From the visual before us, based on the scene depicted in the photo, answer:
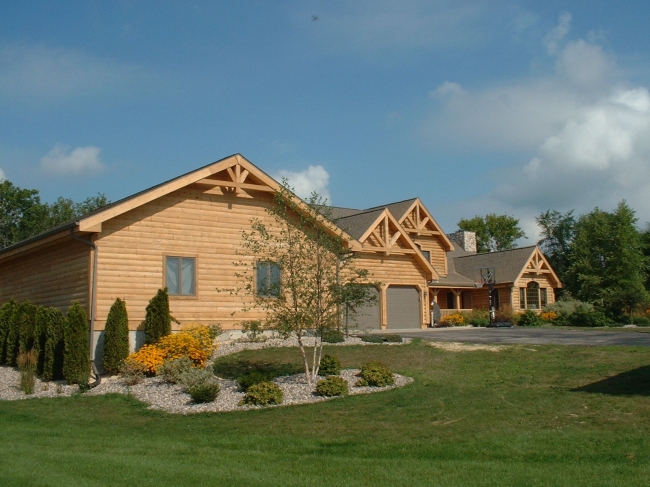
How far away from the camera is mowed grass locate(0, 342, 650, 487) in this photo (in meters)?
8.66

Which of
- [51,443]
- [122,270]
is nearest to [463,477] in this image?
[51,443]

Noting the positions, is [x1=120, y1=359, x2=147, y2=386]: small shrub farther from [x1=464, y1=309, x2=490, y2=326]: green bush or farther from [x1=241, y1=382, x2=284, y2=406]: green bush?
[x1=464, y1=309, x2=490, y2=326]: green bush

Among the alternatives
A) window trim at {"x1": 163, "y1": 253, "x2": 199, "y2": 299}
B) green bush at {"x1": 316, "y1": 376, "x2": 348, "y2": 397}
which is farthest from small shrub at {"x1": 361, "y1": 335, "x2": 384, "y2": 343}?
green bush at {"x1": 316, "y1": 376, "x2": 348, "y2": 397}

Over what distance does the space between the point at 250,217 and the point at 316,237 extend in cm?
713

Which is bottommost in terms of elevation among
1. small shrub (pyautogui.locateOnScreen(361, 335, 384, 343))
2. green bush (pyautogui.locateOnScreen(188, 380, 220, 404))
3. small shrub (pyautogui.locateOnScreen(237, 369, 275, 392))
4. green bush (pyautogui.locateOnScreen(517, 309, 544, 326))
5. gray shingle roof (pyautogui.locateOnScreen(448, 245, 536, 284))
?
green bush (pyautogui.locateOnScreen(188, 380, 220, 404))

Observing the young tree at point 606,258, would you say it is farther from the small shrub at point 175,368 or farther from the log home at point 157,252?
the small shrub at point 175,368

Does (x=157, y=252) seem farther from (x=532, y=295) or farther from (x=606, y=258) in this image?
(x=606, y=258)

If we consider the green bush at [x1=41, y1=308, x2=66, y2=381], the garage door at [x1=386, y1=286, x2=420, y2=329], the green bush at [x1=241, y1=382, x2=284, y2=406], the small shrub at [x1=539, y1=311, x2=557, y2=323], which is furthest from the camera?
the small shrub at [x1=539, y1=311, x2=557, y2=323]

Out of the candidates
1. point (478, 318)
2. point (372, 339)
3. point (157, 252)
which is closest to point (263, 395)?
point (157, 252)

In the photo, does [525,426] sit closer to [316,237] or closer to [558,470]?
[558,470]

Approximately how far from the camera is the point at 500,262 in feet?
154

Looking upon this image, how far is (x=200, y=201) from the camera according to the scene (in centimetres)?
2284

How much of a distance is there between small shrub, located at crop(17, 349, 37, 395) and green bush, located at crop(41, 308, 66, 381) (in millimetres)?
431

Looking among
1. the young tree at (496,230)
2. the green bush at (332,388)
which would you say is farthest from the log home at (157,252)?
the young tree at (496,230)
